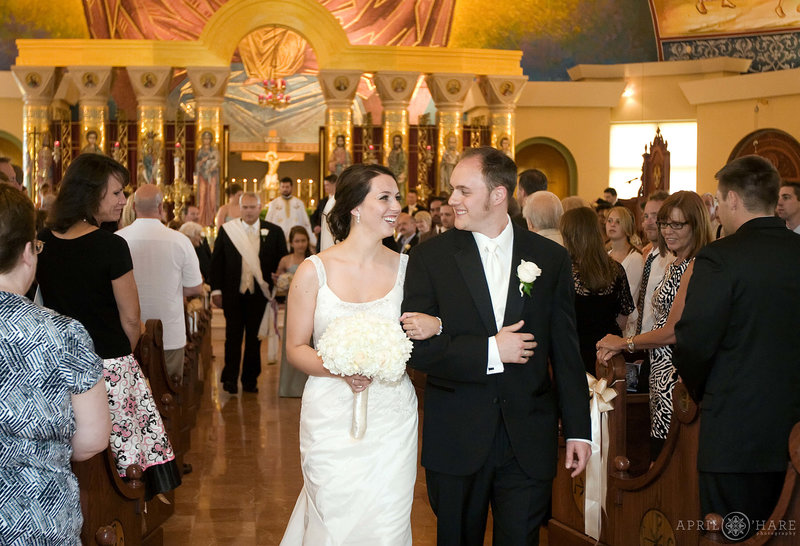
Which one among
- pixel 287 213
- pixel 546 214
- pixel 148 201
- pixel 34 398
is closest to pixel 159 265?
pixel 148 201

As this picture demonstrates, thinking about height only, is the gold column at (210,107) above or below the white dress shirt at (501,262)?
above

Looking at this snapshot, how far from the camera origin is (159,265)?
258 inches

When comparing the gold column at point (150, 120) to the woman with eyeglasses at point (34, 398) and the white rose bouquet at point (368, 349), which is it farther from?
the woman with eyeglasses at point (34, 398)

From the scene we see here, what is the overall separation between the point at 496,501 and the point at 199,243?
8134 mm

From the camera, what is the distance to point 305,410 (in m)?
3.94

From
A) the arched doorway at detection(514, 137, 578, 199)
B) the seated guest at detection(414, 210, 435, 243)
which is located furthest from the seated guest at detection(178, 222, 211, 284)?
the arched doorway at detection(514, 137, 578, 199)

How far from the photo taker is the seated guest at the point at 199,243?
10.5 m

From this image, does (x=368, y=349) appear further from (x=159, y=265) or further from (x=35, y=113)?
(x=35, y=113)

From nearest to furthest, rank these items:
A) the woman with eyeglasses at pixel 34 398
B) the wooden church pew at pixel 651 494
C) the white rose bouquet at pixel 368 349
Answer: the woman with eyeglasses at pixel 34 398
the wooden church pew at pixel 651 494
the white rose bouquet at pixel 368 349

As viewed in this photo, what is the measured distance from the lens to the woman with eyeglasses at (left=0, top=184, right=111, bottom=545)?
8.56 ft

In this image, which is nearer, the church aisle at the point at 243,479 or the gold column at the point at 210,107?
the church aisle at the point at 243,479

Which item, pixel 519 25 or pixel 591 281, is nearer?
pixel 591 281

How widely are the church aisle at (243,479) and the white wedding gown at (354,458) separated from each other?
1.65 metres

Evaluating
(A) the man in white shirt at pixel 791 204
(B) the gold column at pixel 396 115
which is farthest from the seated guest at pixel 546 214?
(B) the gold column at pixel 396 115
